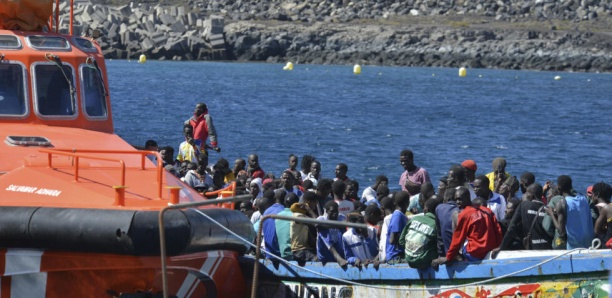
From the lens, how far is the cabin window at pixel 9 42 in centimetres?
1264

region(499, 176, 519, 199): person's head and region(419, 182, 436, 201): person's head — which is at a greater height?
region(419, 182, 436, 201): person's head

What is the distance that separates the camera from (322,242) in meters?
12.3

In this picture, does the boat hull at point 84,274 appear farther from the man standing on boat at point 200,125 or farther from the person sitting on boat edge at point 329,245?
the man standing on boat at point 200,125

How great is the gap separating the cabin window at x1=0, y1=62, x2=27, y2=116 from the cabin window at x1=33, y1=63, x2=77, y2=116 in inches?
5.9

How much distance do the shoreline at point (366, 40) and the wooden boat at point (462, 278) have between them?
8607 cm

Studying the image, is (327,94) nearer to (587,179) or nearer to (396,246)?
(587,179)

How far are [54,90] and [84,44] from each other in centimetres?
74

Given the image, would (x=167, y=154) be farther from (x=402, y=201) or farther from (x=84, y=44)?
(x=402, y=201)

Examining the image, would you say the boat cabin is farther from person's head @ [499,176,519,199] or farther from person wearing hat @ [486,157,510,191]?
person wearing hat @ [486,157,510,191]

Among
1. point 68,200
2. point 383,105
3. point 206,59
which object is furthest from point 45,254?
point 206,59

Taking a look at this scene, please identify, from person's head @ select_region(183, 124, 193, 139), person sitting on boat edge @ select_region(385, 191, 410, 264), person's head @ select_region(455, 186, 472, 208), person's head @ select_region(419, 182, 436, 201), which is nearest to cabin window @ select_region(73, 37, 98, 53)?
person sitting on boat edge @ select_region(385, 191, 410, 264)

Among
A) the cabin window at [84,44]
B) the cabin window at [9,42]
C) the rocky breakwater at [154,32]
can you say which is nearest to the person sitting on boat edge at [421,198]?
the cabin window at [84,44]

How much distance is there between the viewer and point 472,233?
1135 cm

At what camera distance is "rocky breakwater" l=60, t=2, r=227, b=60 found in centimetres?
9575
